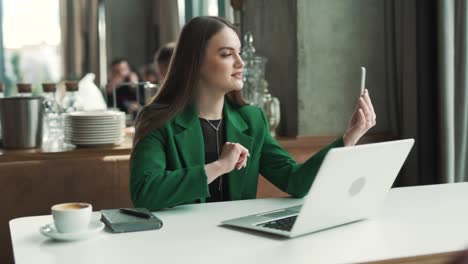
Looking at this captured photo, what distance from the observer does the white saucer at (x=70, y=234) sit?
60.5 inches

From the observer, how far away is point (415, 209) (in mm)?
1859

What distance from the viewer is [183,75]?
87.4 inches

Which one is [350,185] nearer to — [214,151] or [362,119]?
Result: [362,119]

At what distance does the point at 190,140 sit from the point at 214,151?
0.46ft

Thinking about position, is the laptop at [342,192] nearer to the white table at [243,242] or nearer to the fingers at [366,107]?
the white table at [243,242]

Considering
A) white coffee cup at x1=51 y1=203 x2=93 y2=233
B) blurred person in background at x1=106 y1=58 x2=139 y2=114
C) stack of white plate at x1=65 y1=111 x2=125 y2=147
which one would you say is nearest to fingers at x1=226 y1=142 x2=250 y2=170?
white coffee cup at x1=51 y1=203 x2=93 y2=233

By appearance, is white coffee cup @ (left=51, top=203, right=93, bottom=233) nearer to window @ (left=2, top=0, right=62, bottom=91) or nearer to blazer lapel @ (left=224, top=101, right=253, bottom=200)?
blazer lapel @ (left=224, top=101, right=253, bottom=200)

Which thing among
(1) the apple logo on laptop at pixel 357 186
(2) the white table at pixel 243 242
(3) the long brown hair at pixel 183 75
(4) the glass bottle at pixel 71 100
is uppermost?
(3) the long brown hair at pixel 183 75

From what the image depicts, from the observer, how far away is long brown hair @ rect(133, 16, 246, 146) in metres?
2.17

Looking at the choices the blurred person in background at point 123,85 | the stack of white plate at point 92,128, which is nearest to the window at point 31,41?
the blurred person in background at point 123,85

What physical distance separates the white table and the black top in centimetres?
38

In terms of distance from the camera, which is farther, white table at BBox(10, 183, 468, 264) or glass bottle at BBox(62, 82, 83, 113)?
glass bottle at BBox(62, 82, 83, 113)

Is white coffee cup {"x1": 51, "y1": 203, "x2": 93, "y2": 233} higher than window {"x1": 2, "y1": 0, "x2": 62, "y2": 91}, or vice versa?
window {"x1": 2, "y1": 0, "x2": 62, "y2": 91}

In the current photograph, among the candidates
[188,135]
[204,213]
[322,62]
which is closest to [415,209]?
[204,213]
